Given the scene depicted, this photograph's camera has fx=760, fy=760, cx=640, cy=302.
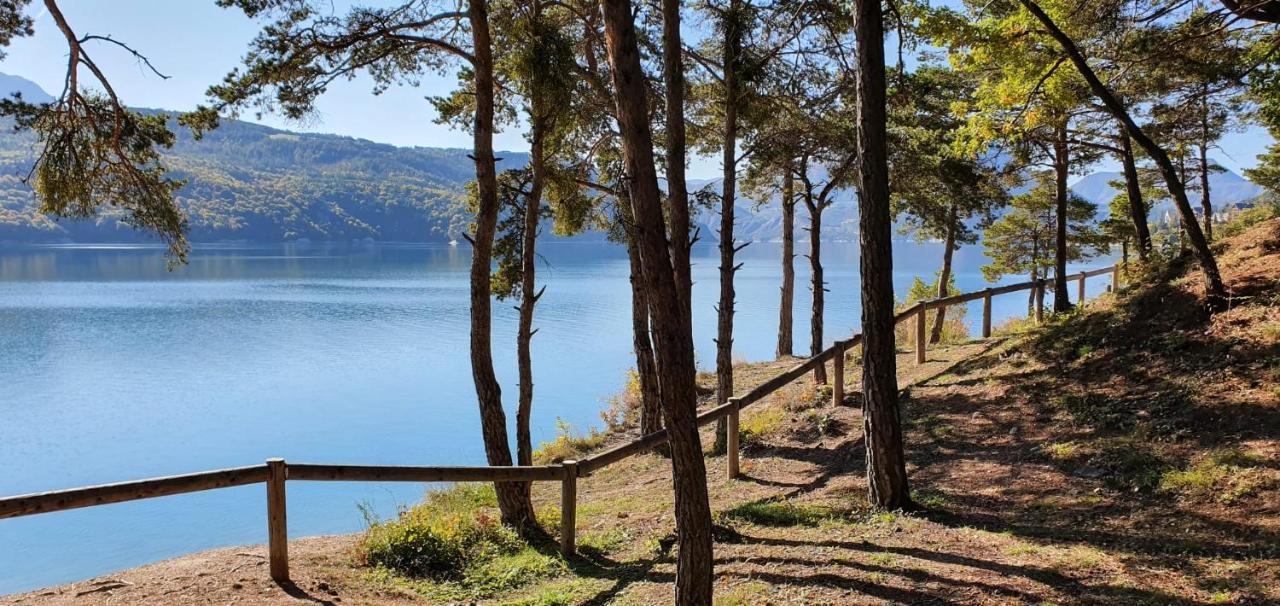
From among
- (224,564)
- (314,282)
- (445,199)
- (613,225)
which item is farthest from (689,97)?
(445,199)

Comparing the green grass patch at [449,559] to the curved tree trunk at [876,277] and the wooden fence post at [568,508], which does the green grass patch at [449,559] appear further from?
the curved tree trunk at [876,277]

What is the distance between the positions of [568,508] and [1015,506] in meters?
3.83

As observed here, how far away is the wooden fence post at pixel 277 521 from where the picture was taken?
5555mm

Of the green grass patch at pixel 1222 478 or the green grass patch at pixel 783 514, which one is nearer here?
the green grass patch at pixel 1222 478

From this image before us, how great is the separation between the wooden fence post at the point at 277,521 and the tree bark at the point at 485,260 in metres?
2.70

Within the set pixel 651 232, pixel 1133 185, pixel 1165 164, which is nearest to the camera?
pixel 651 232

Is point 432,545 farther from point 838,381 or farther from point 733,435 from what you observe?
point 838,381

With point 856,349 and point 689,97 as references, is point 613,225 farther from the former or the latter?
point 856,349

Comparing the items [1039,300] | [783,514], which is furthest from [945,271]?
[783,514]

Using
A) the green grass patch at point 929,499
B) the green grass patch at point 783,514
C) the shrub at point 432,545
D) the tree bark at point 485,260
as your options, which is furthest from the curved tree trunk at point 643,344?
the green grass patch at point 929,499

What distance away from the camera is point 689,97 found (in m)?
12.6

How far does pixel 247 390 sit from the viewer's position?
2669 cm

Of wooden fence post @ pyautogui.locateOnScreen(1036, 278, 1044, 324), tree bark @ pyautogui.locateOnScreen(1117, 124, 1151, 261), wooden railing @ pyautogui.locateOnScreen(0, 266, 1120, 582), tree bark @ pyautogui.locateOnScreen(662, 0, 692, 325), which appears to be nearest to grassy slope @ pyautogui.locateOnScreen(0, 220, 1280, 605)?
wooden railing @ pyautogui.locateOnScreen(0, 266, 1120, 582)

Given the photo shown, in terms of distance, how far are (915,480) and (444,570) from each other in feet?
14.9
